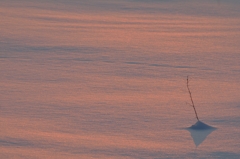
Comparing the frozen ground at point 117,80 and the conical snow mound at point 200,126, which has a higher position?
the frozen ground at point 117,80

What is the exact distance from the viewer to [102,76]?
3980mm

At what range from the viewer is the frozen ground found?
273 centimetres

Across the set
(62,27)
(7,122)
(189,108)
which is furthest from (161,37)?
(7,122)

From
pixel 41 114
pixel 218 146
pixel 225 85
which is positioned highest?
pixel 225 85

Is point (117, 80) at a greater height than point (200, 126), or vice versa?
point (117, 80)

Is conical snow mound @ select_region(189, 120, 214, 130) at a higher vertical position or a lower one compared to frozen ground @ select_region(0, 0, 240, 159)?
lower

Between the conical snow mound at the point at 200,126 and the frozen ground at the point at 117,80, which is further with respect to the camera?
the conical snow mound at the point at 200,126

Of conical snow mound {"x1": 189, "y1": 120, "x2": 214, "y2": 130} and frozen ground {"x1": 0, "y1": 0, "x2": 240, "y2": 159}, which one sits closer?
frozen ground {"x1": 0, "y1": 0, "x2": 240, "y2": 159}

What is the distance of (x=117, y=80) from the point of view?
3.88 metres

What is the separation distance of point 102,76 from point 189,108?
2.91ft

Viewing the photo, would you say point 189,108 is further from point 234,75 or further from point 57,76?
point 57,76

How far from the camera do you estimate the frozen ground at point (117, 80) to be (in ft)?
8.96

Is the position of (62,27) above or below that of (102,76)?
above

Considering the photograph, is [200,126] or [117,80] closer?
[200,126]
